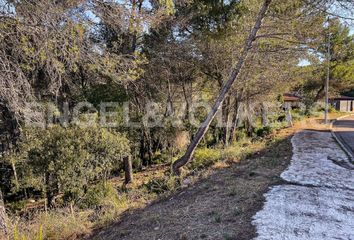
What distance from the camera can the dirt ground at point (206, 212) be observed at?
3.78 m

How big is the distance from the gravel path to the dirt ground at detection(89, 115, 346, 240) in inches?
9.3

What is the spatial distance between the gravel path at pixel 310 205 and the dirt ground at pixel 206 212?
236 millimetres

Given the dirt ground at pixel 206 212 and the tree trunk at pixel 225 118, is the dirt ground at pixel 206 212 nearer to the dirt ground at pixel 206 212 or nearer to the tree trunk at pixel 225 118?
the dirt ground at pixel 206 212

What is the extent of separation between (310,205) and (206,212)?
1.72 metres

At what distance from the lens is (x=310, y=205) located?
4434 mm

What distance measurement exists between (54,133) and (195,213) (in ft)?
15.6

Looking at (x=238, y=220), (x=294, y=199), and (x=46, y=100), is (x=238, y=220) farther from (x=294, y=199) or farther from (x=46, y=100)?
(x=46, y=100)

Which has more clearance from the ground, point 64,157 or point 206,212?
point 64,157

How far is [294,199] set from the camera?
15.4ft

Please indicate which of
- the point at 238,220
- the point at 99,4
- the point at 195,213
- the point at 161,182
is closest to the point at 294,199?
the point at 238,220

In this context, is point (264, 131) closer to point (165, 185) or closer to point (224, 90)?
point (224, 90)

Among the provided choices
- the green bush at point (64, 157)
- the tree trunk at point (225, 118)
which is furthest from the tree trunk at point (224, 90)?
the tree trunk at point (225, 118)

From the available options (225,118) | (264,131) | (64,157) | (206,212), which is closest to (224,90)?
(206,212)

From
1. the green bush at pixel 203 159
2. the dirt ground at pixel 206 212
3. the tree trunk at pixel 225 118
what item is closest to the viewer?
the dirt ground at pixel 206 212
